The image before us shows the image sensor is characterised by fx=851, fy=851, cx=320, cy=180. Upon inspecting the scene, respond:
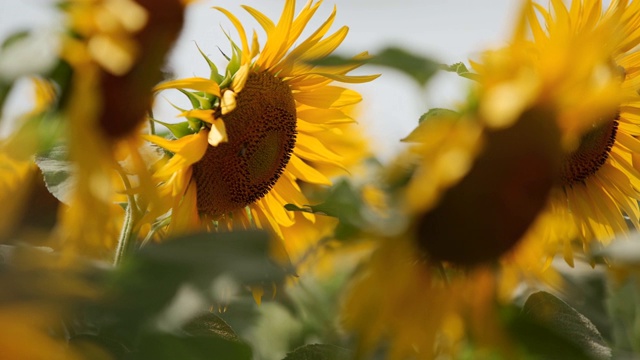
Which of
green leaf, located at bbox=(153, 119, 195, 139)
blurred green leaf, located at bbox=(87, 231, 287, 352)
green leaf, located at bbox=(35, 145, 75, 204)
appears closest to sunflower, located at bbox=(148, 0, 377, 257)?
green leaf, located at bbox=(153, 119, 195, 139)

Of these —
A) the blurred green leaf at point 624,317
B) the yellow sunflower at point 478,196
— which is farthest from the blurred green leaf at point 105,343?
the blurred green leaf at point 624,317

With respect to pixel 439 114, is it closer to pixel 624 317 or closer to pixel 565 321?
pixel 565 321

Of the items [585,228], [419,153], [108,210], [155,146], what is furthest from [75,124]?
[585,228]

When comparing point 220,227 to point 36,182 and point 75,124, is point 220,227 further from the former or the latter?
point 75,124

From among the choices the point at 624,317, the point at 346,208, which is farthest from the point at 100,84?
the point at 624,317

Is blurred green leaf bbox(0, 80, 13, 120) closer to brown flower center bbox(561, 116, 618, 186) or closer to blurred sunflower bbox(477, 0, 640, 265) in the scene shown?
blurred sunflower bbox(477, 0, 640, 265)
